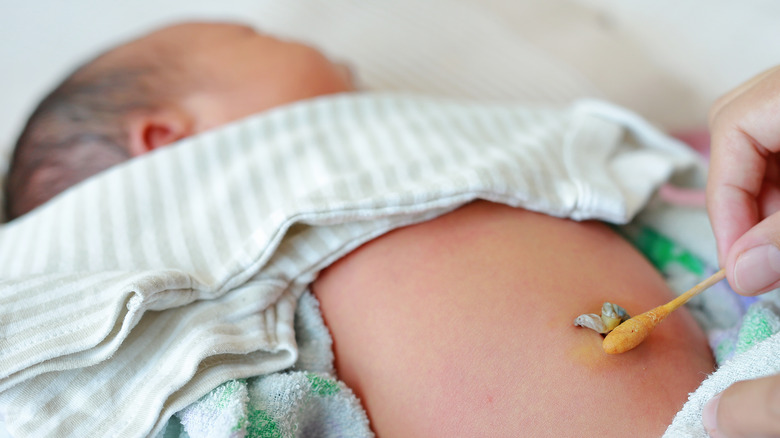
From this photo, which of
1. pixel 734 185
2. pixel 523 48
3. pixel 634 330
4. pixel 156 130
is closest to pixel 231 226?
pixel 156 130

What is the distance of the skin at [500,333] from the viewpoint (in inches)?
20.9

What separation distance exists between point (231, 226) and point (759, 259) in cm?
55

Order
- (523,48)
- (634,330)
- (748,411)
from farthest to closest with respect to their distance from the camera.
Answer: (523,48) < (634,330) < (748,411)

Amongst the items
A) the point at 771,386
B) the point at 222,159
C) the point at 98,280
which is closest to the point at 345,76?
the point at 222,159

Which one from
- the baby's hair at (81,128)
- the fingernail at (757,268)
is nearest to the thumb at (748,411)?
the fingernail at (757,268)

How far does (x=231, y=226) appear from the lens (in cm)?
68

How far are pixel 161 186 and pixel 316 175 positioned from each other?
0.20 meters

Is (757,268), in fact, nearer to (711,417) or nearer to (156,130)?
(711,417)

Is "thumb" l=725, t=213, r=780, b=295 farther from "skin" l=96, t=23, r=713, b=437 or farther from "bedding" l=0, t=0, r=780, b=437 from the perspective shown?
"bedding" l=0, t=0, r=780, b=437

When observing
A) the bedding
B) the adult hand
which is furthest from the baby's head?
the adult hand

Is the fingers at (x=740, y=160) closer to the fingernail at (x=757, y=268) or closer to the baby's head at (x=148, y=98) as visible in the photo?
the fingernail at (x=757, y=268)

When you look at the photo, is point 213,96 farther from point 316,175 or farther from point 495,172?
point 495,172

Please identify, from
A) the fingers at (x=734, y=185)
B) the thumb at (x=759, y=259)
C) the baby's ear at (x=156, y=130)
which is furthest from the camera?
the baby's ear at (x=156, y=130)

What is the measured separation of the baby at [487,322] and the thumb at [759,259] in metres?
0.12
